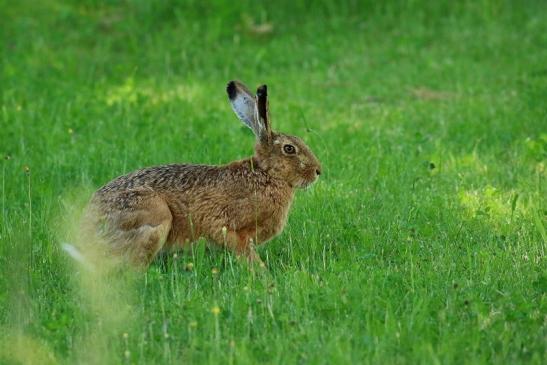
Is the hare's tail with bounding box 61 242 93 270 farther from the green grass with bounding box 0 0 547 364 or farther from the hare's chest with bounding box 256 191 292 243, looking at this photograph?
the hare's chest with bounding box 256 191 292 243

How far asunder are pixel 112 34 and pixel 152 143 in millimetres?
5345

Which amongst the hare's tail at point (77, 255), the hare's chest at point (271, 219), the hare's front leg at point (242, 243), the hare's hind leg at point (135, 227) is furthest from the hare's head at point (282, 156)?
the hare's tail at point (77, 255)

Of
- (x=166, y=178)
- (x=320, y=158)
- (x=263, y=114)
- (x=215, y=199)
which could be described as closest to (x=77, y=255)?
(x=166, y=178)

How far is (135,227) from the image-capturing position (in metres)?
7.19

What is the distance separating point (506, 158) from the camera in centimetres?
1005

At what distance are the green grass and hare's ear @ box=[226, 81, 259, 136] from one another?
896mm

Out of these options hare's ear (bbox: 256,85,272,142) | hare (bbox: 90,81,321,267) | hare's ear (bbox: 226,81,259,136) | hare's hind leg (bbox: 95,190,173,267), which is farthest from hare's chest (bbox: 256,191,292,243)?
hare's hind leg (bbox: 95,190,173,267)

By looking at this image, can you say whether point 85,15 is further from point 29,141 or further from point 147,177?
point 147,177

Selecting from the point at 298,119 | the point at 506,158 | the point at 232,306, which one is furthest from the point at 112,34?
the point at 232,306

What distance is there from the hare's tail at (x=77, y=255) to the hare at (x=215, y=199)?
0.19m

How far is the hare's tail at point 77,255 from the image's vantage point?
7262 mm

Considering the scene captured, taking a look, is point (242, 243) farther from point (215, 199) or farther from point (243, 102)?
point (243, 102)

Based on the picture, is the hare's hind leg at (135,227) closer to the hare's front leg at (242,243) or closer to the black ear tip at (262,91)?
the hare's front leg at (242,243)

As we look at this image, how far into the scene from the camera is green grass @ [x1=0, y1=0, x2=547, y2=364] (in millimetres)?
5895
